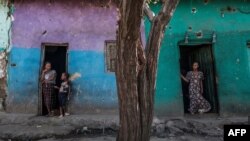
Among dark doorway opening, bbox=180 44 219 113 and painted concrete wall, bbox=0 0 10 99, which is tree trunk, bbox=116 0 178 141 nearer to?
dark doorway opening, bbox=180 44 219 113

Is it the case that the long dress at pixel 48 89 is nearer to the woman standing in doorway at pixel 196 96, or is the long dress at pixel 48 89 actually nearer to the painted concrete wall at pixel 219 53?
the painted concrete wall at pixel 219 53

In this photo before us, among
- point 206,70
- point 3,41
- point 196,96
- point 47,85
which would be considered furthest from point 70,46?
point 206,70

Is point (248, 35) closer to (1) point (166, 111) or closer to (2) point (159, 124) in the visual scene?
(1) point (166, 111)

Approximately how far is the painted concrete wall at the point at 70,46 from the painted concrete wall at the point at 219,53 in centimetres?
125

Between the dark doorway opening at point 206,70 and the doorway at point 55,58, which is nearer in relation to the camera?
the doorway at point 55,58

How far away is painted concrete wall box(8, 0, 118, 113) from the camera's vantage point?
7715 millimetres

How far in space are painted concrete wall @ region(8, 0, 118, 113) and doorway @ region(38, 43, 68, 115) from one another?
134 mm

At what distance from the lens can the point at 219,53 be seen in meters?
8.27

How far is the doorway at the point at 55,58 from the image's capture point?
7.90 meters

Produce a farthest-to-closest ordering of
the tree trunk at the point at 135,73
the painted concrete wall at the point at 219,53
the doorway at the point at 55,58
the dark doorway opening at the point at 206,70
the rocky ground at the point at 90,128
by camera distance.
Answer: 1. the dark doorway opening at the point at 206,70
2. the painted concrete wall at the point at 219,53
3. the doorway at the point at 55,58
4. the rocky ground at the point at 90,128
5. the tree trunk at the point at 135,73

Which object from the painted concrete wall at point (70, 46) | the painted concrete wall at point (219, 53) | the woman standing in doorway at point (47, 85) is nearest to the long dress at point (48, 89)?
the woman standing in doorway at point (47, 85)

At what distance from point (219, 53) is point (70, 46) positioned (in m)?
3.76

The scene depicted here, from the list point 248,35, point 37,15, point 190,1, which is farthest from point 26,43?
point 248,35

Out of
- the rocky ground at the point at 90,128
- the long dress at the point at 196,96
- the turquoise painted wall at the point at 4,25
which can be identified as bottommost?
the rocky ground at the point at 90,128
